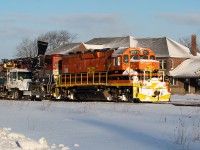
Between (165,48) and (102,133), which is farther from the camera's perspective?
(165,48)

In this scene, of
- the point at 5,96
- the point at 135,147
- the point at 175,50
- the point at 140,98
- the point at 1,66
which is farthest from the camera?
the point at 175,50

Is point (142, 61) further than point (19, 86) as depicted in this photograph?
No

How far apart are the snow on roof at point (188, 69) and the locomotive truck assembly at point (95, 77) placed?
27.0 metres

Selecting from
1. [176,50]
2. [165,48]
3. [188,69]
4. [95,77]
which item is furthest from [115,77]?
[176,50]

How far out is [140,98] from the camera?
73.4ft

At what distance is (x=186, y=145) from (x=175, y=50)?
174 ft

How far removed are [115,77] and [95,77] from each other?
202cm

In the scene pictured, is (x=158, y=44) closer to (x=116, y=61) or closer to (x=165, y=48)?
(x=165, y=48)

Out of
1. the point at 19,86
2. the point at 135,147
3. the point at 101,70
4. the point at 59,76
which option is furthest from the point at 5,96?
the point at 135,147

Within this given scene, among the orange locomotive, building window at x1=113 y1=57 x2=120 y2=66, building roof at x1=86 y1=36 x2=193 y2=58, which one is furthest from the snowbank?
building roof at x1=86 y1=36 x2=193 y2=58

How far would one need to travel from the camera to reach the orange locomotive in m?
22.9

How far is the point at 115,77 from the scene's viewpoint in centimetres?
2402

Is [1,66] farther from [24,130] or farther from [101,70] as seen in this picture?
[24,130]

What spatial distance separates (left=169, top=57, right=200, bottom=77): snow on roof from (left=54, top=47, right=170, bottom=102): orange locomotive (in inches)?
1118
